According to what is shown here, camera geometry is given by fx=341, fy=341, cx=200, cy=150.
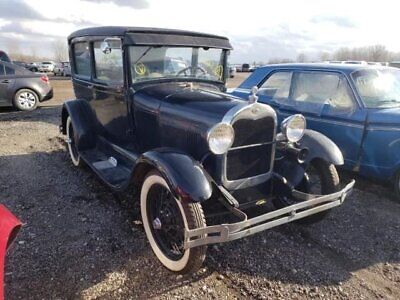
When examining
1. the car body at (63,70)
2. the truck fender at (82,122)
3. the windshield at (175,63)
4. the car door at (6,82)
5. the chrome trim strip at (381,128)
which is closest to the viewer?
the windshield at (175,63)

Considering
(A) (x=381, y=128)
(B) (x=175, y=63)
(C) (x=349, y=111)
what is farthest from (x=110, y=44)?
(A) (x=381, y=128)

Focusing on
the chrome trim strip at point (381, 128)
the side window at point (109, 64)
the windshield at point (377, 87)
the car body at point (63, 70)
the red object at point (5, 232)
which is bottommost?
the car body at point (63, 70)

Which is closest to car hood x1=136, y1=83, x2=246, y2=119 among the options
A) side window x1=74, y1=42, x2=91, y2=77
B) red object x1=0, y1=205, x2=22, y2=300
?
side window x1=74, y1=42, x2=91, y2=77

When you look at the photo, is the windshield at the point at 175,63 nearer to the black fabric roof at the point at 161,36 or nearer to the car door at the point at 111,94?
the black fabric roof at the point at 161,36

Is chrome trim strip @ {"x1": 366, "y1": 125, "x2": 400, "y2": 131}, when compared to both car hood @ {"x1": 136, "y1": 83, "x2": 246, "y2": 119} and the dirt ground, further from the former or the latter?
car hood @ {"x1": 136, "y1": 83, "x2": 246, "y2": 119}

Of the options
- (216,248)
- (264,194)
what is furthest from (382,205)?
(216,248)

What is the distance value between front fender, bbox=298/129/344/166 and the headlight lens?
1076 mm

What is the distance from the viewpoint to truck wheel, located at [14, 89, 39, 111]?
994 centimetres

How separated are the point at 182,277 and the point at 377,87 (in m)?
3.85

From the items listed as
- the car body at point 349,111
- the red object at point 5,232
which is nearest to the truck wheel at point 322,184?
the car body at point 349,111

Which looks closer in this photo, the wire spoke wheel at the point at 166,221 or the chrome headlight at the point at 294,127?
the wire spoke wheel at the point at 166,221

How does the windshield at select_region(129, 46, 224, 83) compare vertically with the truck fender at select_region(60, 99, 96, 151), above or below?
above

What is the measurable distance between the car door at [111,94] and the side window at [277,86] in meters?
2.74

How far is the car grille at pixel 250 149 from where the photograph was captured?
3037 mm
